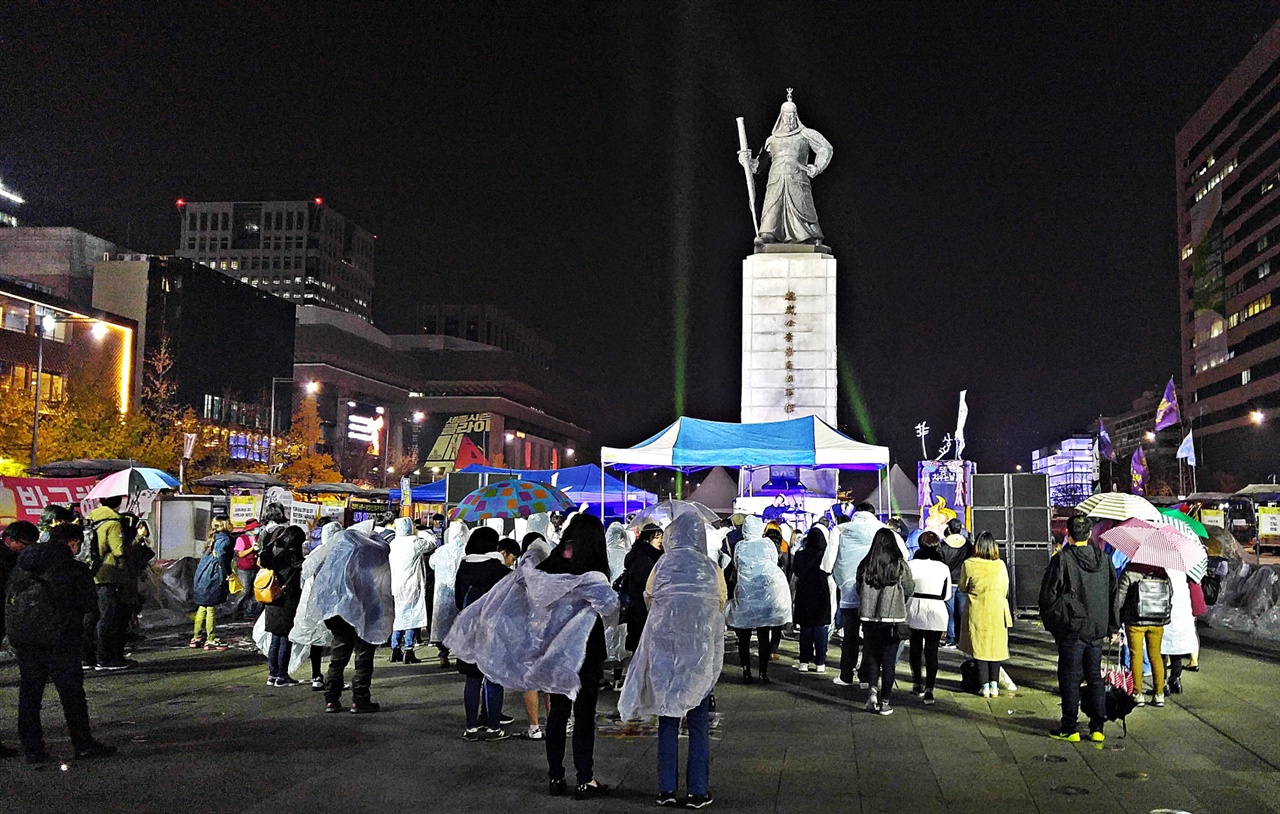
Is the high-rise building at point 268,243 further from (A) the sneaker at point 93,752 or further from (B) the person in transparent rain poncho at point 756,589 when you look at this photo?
(A) the sneaker at point 93,752

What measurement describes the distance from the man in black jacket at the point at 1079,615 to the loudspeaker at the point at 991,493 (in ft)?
34.5

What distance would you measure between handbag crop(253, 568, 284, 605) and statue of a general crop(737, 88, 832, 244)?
22.4 metres

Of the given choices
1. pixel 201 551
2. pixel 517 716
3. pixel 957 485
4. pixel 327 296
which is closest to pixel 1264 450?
pixel 957 485

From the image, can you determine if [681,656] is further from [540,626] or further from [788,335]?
[788,335]

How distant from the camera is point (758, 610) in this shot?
11.5 m

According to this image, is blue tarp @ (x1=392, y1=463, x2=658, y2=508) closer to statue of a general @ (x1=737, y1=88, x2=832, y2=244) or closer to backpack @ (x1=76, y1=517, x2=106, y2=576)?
statue of a general @ (x1=737, y1=88, x2=832, y2=244)

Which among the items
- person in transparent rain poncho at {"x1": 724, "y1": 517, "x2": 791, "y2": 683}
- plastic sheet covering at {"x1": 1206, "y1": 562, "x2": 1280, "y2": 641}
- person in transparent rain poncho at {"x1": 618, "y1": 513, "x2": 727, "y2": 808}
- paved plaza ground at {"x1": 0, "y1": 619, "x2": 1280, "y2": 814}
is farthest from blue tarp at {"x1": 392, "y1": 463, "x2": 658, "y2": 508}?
person in transparent rain poncho at {"x1": 618, "y1": 513, "x2": 727, "y2": 808}

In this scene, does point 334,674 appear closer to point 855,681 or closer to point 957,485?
point 855,681

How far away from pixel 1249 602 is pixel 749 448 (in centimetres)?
812

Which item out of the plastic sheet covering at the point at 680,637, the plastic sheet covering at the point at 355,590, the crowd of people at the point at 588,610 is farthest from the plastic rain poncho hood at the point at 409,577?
the plastic sheet covering at the point at 680,637

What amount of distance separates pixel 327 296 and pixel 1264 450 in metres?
122

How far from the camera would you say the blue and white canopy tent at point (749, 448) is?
17.3 m

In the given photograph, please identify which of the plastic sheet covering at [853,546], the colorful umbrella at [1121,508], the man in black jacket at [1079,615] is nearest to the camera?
the man in black jacket at [1079,615]

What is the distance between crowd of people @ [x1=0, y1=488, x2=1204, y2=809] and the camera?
22.2 feet
